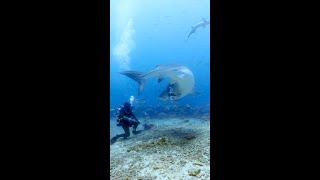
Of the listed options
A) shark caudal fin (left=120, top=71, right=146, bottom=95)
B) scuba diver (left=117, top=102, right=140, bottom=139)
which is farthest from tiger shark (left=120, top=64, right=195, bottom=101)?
scuba diver (left=117, top=102, right=140, bottom=139)

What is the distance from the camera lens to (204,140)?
493 cm

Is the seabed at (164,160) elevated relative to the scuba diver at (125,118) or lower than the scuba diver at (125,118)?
lower

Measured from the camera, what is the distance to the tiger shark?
8474mm

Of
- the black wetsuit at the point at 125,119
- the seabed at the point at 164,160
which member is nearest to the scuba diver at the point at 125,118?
the black wetsuit at the point at 125,119

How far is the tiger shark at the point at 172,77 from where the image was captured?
847 cm

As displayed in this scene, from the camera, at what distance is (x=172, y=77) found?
28.4 ft

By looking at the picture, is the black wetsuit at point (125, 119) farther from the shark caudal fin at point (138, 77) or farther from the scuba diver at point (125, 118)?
the shark caudal fin at point (138, 77)

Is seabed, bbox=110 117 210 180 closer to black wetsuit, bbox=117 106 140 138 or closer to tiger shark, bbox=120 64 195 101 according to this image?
black wetsuit, bbox=117 106 140 138
